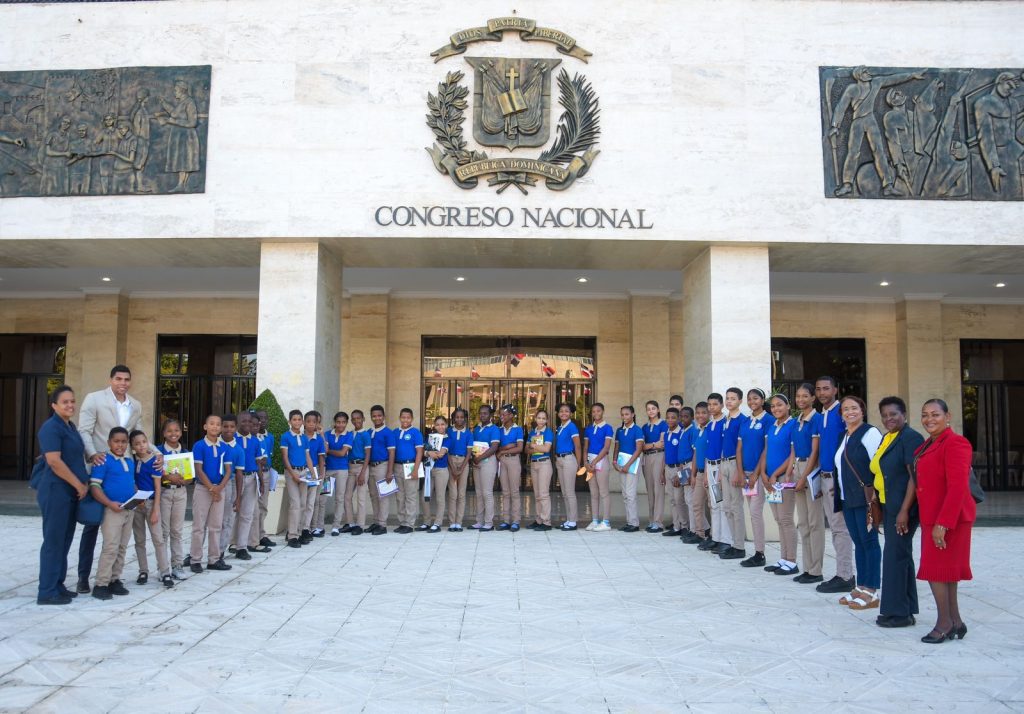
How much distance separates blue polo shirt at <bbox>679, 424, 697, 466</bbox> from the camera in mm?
10016

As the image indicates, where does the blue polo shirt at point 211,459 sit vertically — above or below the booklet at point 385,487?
→ above

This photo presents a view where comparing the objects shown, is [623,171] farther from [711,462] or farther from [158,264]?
[158,264]

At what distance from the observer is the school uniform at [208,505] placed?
25.2 ft

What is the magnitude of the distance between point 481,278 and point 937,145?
8.06m

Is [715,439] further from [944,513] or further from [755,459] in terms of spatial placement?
[944,513]

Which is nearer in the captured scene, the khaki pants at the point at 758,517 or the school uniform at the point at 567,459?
the khaki pants at the point at 758,517

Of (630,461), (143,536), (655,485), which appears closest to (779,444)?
(630,461)

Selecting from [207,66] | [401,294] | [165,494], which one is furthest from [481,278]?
[165,494]

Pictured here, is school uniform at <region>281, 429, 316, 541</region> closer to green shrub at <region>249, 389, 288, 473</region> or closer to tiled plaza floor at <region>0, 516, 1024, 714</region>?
green shrub at <region>249, 389, 288, 473</region>

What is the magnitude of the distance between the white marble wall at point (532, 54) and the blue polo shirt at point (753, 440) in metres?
3.66

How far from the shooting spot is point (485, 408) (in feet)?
35.4

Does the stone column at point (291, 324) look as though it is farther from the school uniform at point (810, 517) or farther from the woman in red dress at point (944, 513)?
the woman in red dress at point (944, 513)

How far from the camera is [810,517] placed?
734cm

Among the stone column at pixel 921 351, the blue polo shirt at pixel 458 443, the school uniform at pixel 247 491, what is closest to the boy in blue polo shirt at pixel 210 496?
the school uniform at pixel 247 491
